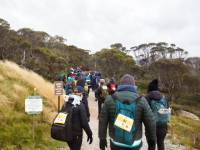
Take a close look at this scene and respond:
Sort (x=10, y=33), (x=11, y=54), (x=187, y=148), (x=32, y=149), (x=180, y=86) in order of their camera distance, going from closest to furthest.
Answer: (x=32, y=149)
(x=187, y=148)
(x=11, y=54)
(x=10, y=33)
(x=180, y=86)

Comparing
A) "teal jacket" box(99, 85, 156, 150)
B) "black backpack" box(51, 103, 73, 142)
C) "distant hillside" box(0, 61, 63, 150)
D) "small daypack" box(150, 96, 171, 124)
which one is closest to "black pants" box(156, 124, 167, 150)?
"small daypack" box(150, 96, 171, 124)

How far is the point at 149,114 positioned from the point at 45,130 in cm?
715

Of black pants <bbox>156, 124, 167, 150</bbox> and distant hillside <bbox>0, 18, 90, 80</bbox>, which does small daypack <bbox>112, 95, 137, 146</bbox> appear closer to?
black pants <bbox>156, 124, 167, 150</bbox>

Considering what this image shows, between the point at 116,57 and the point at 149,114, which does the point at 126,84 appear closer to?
the point at 149,114

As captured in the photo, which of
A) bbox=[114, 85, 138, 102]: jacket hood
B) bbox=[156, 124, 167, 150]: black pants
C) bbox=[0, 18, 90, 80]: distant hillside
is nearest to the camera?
bbox=[114, 85, 138, 102]: jacket hood

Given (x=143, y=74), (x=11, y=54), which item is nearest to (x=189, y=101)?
(x=143, y=74)

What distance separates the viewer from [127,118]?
6148mm

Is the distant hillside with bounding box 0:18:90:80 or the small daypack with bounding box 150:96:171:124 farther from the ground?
the distant hillside with bounding box 0:18:90:80

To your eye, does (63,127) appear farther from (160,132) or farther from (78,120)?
(160,132)

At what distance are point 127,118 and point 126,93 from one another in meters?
0.39

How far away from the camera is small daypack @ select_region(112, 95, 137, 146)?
6121mm

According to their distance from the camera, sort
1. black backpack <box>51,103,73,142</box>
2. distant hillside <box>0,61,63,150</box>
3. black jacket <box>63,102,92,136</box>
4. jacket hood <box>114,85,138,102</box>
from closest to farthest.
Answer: jacket hood <box>114,85,138,102</box> → black backpack <box>51,103,73,142</box> → black jacket <box>63,102,92,136</box> → distant hillside <box>0,61,63,150</box>

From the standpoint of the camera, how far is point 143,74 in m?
69.2

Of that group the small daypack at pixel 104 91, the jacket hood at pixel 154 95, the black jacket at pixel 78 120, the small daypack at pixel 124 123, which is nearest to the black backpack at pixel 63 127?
the black jacket at pixel 78 120
